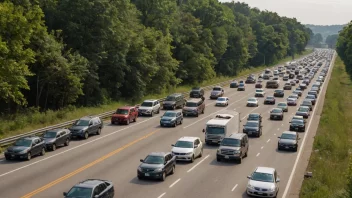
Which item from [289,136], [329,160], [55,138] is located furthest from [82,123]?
[329,160]

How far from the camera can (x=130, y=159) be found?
32938 millimetres

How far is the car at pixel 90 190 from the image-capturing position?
20.3 metres

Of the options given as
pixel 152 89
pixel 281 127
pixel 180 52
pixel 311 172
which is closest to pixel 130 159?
pixel 311 172

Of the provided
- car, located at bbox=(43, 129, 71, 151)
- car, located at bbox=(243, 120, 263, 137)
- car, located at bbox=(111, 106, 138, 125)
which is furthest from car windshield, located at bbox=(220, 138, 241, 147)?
car, located at bbox=(111, 106, 138, 125)

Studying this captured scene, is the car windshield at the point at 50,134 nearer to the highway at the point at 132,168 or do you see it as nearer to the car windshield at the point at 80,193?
the highway at the point at 132,168

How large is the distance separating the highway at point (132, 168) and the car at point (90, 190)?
7.72 feet

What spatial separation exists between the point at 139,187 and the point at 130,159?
24.4 ft

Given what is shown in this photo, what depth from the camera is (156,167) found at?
2697 cm

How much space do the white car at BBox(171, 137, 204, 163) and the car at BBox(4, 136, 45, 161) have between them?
9527 mm

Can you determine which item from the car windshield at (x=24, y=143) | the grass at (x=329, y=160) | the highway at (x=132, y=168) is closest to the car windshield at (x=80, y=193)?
the highway at (x=132, y=168)

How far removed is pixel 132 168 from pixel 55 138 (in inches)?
342

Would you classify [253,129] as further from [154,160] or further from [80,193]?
[80,193]

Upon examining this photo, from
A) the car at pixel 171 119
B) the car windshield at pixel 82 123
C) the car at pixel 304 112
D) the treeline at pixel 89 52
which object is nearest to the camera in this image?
the car windshield at pixel 82 123

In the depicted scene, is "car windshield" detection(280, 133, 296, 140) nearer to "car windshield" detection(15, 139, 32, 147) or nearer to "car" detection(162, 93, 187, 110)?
"car windshield" detection(15, 139, 32, 147)
